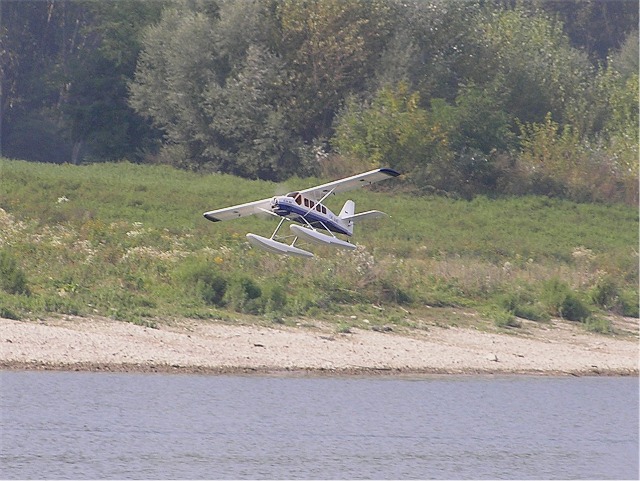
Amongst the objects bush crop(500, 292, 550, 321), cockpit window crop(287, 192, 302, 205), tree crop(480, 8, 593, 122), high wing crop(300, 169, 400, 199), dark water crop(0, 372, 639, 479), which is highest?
tree crop(480, 8, 593, 122)

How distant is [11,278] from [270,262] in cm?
589

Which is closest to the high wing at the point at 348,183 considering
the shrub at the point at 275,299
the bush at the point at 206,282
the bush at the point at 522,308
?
the shrub at the point at 275,299

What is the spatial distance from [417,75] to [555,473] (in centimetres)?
3106

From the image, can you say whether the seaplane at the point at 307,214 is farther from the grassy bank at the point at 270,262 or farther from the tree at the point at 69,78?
the tree at the point at 69,78

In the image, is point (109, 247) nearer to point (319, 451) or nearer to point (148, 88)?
point (319, 451)

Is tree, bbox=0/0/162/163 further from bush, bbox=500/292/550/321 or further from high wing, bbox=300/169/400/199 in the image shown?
high wing, bbox=300/169/400/199

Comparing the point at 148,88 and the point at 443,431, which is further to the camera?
the point at 148,88

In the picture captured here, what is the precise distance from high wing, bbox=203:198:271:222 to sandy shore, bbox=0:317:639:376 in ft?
8.45

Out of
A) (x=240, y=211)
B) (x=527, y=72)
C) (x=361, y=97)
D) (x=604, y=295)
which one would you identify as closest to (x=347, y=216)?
(x=240, y=211)

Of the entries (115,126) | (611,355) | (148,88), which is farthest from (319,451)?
(115,126)

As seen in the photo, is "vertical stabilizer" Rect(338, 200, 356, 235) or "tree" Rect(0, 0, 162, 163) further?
"tree" Rect(0, 0, 162, 163)

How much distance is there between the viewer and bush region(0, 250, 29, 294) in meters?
23.4

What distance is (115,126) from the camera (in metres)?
54.3

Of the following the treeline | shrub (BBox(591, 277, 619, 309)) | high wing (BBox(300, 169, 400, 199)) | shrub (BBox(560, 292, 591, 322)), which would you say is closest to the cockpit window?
high wing (BBox(300, 169, 400, 199))
